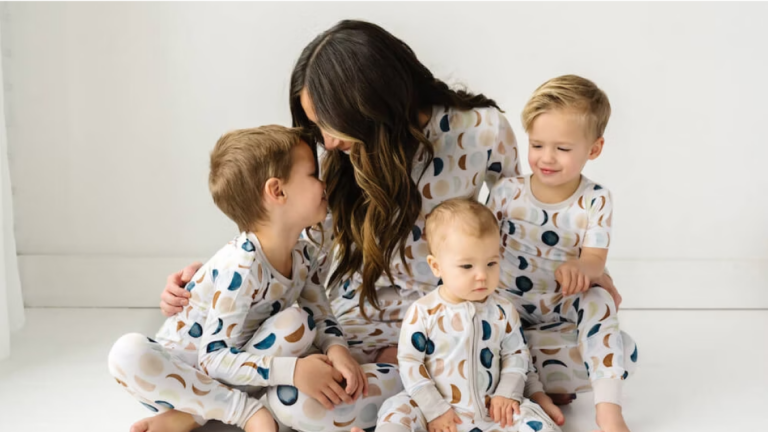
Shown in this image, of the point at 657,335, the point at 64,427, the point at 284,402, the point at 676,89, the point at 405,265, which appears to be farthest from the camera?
the point at 676,89

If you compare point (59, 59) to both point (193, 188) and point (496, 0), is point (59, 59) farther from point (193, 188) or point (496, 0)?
point (496, 0)

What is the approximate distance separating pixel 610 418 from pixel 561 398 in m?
0.19

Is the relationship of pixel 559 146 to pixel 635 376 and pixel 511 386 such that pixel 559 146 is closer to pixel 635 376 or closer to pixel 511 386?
pixel 511 386

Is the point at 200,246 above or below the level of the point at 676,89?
below

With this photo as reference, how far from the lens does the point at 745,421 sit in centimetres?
176

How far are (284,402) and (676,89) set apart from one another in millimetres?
1556

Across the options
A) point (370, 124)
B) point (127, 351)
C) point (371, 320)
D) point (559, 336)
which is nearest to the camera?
point (127, 351)

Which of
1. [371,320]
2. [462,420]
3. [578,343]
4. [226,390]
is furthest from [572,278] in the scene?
[226,390]

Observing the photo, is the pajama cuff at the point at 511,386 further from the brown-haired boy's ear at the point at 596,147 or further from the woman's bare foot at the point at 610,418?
the brown-haired boy's ear at the point at 596,147

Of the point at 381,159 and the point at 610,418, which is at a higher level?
the point at 381,159

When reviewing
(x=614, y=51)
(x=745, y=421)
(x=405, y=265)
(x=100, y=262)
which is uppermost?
(x=614, y=51)

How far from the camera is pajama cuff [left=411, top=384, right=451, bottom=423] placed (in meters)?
1.61

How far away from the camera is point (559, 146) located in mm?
1746

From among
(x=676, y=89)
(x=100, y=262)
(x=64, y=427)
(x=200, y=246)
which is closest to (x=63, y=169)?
(x=100, y=262)
